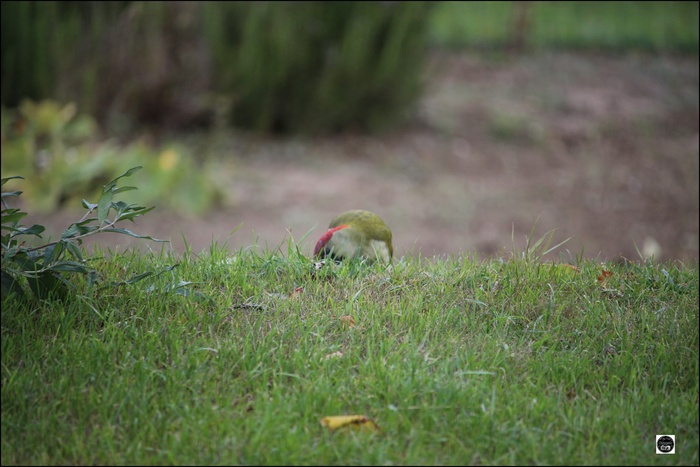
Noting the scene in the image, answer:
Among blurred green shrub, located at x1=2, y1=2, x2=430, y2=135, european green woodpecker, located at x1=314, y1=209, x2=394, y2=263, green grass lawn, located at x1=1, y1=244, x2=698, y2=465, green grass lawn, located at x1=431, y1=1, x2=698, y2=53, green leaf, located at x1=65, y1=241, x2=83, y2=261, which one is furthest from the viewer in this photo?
green grass lawn, located at x1=431, y1=1, x2=698, y2=53

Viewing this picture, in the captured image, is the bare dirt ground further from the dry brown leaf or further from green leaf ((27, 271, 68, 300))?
green leaf ((27, 271, 68, 300))

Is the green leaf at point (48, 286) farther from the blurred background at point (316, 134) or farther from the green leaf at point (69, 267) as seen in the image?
the blurred background at point (316, 134)

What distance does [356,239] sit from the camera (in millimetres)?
3303

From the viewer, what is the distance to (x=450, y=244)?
18.9 ft

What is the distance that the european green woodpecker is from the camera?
128 inches

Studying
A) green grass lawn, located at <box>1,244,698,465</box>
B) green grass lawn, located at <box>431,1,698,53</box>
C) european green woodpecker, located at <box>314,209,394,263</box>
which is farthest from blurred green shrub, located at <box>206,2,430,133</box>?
green grass lawn, located at <box>1,244,698,465</box>

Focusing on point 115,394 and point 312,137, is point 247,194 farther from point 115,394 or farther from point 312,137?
point 115,394

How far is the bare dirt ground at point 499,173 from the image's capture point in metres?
5.87

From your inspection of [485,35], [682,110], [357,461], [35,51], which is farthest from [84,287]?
[485,35]

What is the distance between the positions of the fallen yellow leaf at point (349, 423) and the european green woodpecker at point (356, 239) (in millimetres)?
1138

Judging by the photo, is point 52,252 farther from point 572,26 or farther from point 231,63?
point 572,26

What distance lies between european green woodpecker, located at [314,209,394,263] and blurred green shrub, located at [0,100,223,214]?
8.94ft

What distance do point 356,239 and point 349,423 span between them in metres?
1.23

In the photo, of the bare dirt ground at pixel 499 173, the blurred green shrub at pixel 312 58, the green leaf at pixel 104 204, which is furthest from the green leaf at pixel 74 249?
the blurred green shrub at pixel 312 58
